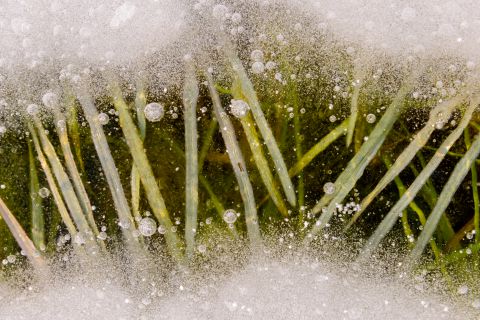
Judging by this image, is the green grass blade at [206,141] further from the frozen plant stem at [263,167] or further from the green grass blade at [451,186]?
the green grass blade at [451,186]

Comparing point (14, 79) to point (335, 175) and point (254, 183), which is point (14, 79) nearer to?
point (254, 183)

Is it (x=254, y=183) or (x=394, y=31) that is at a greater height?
(x=394, y=31)

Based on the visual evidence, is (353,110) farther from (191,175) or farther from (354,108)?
(191,175)

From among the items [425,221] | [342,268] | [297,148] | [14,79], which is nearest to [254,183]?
[297,148]

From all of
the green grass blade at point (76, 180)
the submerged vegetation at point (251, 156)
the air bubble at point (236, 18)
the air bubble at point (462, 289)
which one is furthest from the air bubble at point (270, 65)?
the air bubble at point (462, 289)

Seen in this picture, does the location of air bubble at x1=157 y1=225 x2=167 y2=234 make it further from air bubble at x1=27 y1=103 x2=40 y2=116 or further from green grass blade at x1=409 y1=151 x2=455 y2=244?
green grass blade at x1=409 y1=151 x2=455 y2=244

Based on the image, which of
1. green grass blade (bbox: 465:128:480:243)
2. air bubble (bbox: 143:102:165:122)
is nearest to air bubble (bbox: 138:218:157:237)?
air bubble (bbox: 143:102:165:122)

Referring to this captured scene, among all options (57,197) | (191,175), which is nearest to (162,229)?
(191,175)
